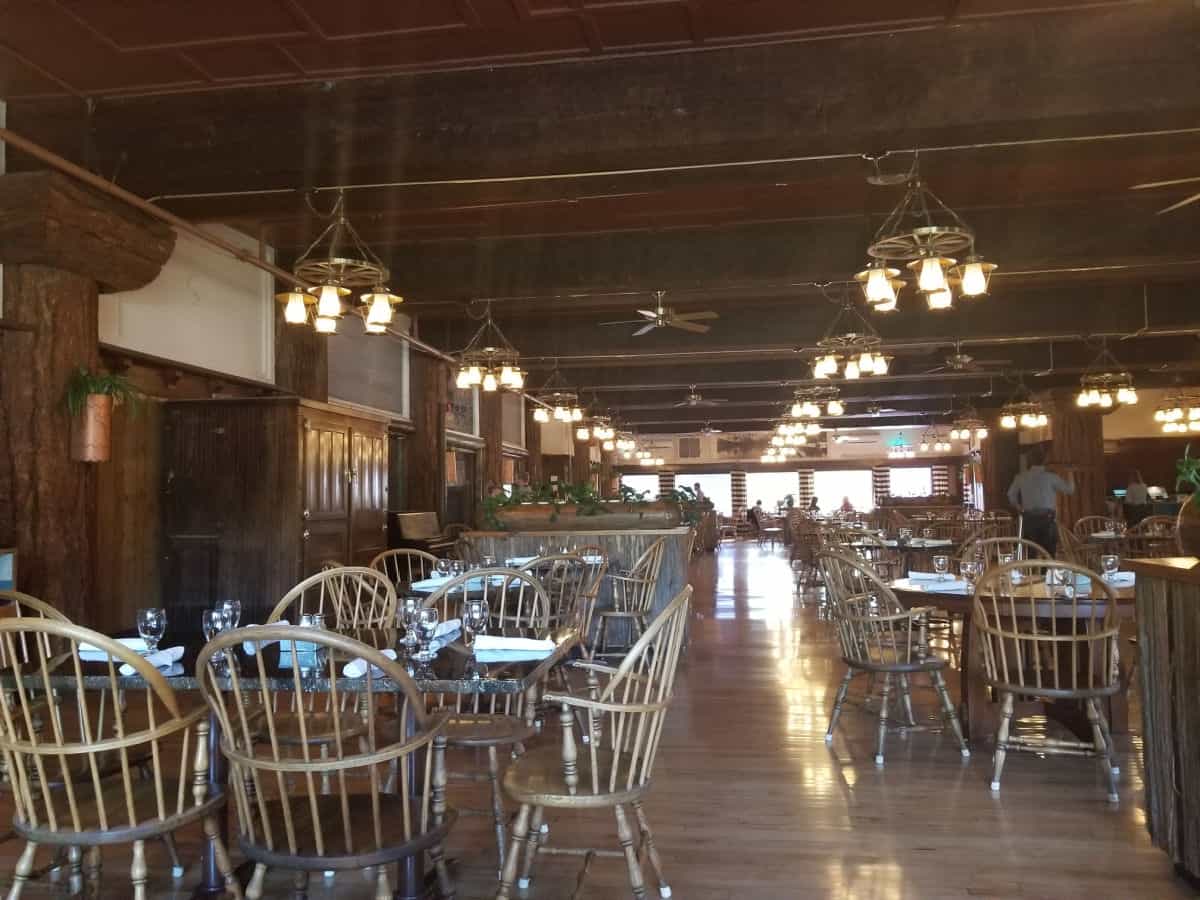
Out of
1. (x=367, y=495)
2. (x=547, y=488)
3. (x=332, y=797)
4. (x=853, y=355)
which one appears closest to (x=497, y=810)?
(x=332, y=797)

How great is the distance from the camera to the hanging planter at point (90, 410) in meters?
5.04

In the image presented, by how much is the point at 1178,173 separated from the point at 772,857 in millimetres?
5905

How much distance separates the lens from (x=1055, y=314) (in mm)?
9820

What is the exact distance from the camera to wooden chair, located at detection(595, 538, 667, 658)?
5855 mm

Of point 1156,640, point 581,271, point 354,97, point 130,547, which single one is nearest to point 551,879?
point 1156,640

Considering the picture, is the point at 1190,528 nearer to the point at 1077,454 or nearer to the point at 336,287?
the point at 336,287

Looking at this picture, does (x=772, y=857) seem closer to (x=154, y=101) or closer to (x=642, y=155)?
(x=642, y=155)

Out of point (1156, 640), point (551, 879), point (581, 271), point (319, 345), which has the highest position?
point (581, 271)

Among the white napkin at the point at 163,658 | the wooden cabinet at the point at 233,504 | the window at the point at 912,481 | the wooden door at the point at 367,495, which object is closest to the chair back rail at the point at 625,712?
the white napkin at the point at 163,658

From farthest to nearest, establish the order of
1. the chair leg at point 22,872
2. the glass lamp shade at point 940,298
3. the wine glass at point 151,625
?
the glass lamp shade at point 940,298
the wine glass at point 151,625
the chair leg at point 22,872

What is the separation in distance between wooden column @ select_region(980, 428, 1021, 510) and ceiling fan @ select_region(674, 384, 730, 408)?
5699 millimetres

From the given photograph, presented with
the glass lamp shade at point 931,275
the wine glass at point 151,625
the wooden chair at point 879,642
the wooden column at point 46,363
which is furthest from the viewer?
the wooden column at point 46,363

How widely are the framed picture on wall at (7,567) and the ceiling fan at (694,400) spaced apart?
10.1m

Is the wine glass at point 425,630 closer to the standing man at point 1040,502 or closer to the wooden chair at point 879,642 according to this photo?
the wooden chair at point 879,642
